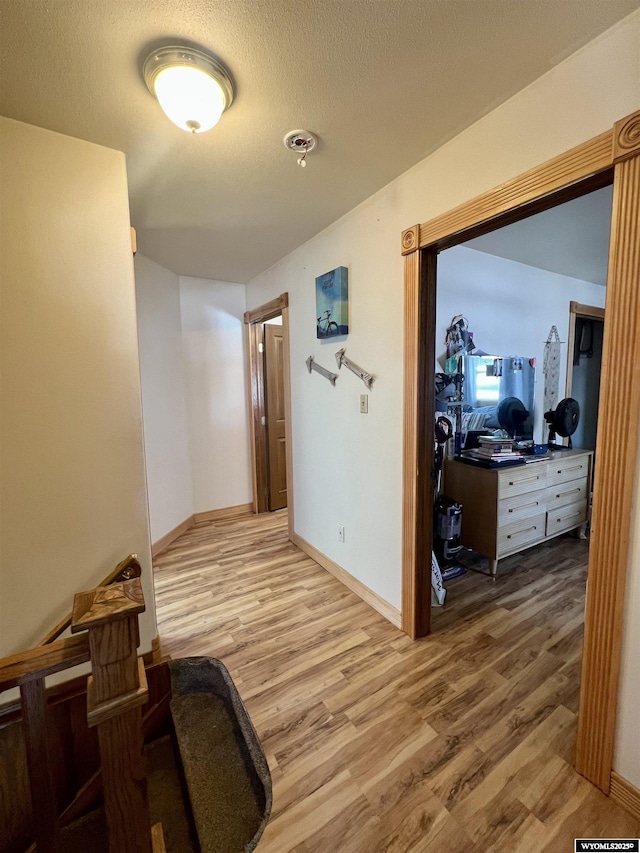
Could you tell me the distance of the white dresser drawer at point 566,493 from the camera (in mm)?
2785

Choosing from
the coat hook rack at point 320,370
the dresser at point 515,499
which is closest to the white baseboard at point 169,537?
the coat hook rack at point 320,370

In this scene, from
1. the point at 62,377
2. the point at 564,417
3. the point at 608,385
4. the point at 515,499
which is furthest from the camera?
the point at 564,417

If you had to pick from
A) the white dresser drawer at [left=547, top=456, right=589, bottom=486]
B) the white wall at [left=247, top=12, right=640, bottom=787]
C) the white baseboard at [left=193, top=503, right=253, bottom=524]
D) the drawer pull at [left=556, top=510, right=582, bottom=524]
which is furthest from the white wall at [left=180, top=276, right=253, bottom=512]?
the drawer pull at [left=556, top=510, right=582, bottom=524]

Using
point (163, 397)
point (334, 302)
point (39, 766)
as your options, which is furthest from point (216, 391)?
point (39, 766)

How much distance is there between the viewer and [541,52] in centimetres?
113

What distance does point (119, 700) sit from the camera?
756 millimetres

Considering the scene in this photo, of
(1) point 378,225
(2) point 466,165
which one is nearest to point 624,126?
(2) point 466,165

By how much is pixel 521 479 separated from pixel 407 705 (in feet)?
5.62

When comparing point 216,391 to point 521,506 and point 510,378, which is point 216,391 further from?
point 521,506

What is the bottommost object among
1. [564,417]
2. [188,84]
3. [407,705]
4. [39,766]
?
[407,705]

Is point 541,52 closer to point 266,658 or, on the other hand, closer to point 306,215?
point 306,215

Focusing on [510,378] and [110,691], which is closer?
[110,691]

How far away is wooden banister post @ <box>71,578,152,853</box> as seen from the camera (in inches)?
29.1

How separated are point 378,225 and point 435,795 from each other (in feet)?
8.43
